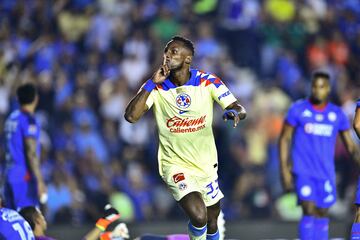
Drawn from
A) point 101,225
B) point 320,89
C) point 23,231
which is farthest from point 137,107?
point 320,89

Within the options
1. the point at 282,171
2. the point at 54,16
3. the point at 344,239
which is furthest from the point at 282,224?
the point at 54,16

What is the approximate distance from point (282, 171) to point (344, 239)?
2472 millimetres

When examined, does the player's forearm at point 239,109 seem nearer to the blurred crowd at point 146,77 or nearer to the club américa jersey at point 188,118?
the club américa jersey at point 188,118

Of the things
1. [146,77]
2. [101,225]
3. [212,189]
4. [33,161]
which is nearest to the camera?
[212,189]

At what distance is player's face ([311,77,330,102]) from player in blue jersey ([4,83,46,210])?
10.9 ft

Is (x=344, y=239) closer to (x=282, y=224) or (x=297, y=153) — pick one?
(x=282, y=224)

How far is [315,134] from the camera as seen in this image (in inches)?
488

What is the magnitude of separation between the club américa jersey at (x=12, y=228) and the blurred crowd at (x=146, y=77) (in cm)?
619

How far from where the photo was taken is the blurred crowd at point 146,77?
53.9 ft

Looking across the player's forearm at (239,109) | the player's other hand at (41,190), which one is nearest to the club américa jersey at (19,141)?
the player's other hand at (41,190)

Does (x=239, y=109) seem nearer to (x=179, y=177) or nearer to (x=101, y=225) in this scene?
(x=179, y=177)

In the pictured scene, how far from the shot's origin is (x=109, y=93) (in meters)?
17.1

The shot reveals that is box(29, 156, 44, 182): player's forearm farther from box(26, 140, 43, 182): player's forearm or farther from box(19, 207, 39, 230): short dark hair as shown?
box(19, 207, 39, 230): short dark hair

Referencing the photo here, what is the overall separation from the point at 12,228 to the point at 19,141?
319 centimetres
